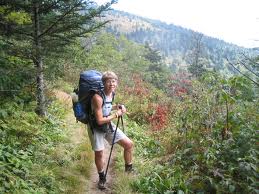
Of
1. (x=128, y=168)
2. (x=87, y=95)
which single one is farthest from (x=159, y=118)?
(x=87, y=95)

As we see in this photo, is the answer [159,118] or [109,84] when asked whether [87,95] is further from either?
[159,118]

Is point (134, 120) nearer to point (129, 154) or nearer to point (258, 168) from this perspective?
point (129, 154)

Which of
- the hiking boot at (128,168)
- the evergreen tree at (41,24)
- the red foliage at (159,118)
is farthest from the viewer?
the red foliage at (159,118)

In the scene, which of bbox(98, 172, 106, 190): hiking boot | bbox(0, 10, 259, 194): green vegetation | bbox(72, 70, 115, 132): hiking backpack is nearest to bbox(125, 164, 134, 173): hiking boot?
bbox(0, 10, 259, 194): green vegetation

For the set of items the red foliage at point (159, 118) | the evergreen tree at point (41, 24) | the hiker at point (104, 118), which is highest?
the evergreen tree at point (41, 24)

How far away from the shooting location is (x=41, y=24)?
952 centimetres

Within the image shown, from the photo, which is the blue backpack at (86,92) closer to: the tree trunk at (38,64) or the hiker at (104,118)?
the hiker at (104,118)

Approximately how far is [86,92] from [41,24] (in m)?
4.36

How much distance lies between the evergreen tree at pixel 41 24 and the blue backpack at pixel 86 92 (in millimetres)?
2616

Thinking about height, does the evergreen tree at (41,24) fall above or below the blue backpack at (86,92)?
above

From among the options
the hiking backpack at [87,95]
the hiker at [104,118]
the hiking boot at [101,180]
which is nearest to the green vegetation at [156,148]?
the hiking boot at [101,180]

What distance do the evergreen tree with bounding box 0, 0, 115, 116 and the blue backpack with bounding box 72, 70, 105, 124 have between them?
2.62m

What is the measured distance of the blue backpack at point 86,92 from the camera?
5910 mm

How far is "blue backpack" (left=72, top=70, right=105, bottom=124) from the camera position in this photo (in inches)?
233
